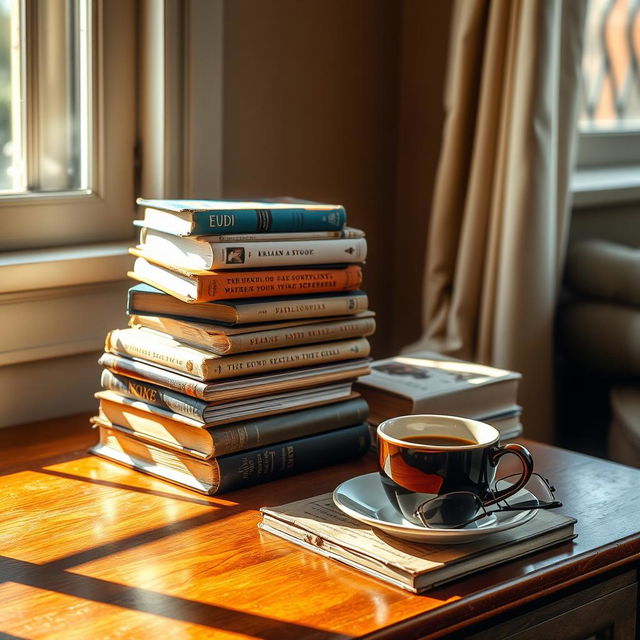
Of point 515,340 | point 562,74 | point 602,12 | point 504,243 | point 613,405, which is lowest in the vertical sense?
point 613,405

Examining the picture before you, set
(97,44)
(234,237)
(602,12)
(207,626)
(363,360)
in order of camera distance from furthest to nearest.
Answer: (602,12)
(97,44)
(363,360)
(234,237)
(207,626)

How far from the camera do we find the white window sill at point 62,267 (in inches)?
46.6

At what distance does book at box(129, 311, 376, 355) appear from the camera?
0.98m

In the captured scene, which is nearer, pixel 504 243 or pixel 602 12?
pixel 504 243

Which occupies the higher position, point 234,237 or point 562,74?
point 562,74

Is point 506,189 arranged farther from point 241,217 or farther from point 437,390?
point 241,217

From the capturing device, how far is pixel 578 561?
0.83 metres

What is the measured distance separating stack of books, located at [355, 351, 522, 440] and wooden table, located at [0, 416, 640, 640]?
105 mm

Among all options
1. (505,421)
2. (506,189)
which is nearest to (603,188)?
(506,189)

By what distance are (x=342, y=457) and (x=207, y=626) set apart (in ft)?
1.27

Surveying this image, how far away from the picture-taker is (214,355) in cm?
98

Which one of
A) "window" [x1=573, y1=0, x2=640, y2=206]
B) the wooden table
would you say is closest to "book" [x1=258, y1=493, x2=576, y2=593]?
the wooden table

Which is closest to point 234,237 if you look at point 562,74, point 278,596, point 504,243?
point 278,596

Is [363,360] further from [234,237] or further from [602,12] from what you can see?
[602,12]
